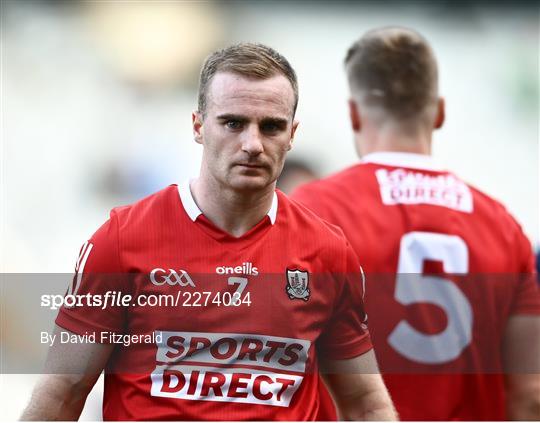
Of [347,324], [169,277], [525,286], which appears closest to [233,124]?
[169,277]

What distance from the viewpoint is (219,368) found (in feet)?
9.81

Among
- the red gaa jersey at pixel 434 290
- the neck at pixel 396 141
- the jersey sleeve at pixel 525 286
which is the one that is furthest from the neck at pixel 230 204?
the jersey sleeve at pixel 525 286

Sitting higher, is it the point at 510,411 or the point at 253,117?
the point at 253,117

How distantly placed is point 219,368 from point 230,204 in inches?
20.1

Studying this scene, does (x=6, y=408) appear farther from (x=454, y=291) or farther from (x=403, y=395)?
(x=454, y=291)

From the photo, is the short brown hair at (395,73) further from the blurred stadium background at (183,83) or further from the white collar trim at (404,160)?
the blurred stadium background at (183,83)

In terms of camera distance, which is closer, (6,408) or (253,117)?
(253,117)

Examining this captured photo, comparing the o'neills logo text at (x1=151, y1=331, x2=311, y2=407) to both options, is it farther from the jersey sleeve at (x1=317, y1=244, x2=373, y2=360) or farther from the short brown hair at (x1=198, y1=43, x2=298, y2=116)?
the short brown hair at (x1=198, y1=43, x2=298, y2=116)

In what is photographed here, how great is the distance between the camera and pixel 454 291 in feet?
13.1

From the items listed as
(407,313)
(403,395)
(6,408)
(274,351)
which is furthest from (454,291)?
(6,408)

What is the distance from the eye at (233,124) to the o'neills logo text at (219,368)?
62 cm

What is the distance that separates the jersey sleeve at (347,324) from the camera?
3.21 m

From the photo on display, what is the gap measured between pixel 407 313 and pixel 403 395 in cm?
33

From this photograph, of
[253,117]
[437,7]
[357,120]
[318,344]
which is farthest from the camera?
[437,7]
